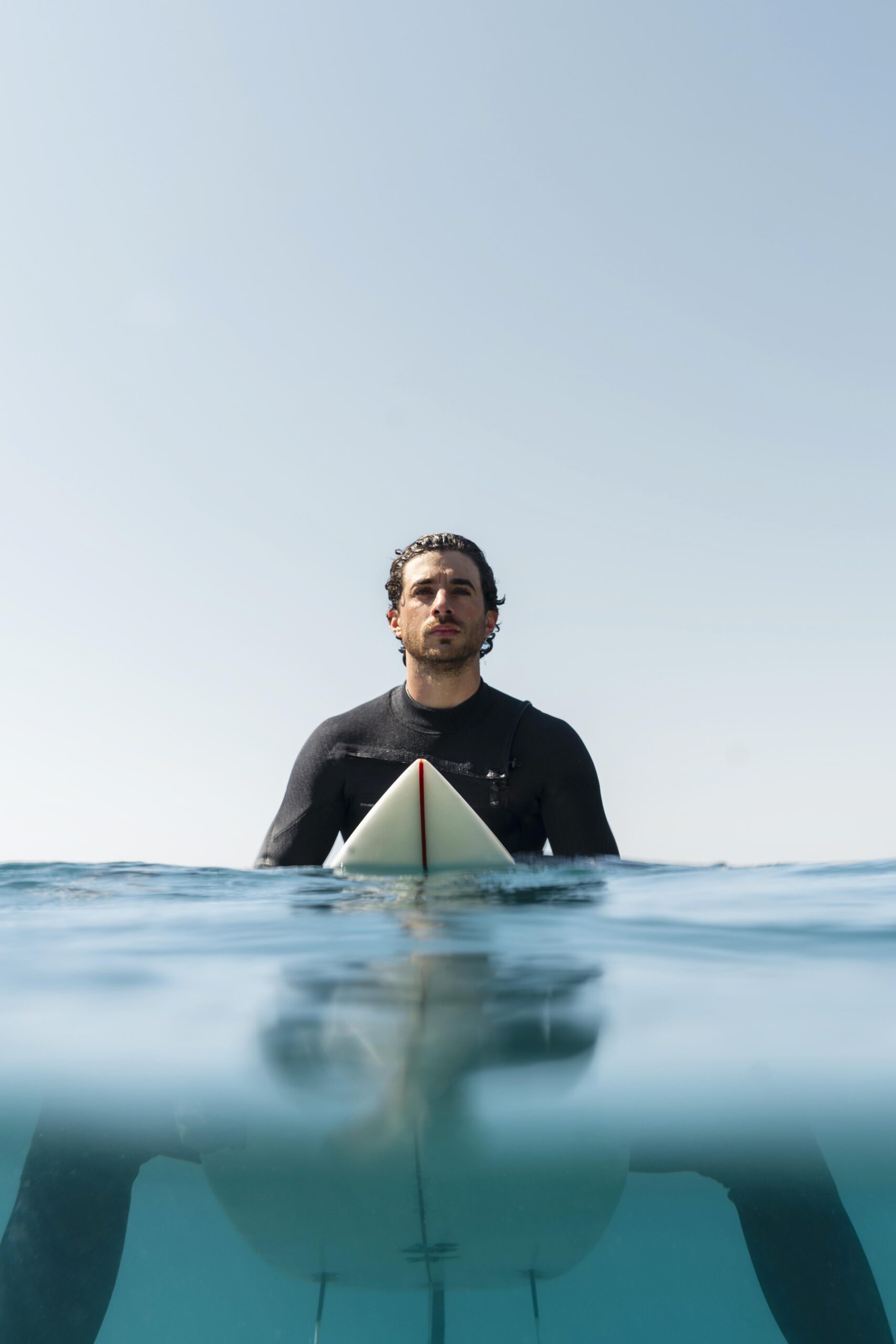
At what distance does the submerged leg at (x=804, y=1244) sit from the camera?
9.50 ft

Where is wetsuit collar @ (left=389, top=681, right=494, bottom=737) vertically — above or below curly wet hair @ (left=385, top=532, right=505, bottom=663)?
below

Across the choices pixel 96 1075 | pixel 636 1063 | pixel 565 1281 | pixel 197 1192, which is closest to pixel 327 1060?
pixel 96 1075

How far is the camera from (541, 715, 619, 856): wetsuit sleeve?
4691 mm

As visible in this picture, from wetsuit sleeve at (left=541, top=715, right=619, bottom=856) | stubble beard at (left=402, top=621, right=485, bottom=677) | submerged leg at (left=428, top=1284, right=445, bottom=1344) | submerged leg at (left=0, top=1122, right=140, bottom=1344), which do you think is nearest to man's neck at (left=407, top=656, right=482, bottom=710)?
stubble beard at (left=402, top=621, right=485, bottom=677)

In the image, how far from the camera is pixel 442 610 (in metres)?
4.93

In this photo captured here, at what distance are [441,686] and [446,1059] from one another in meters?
2.75

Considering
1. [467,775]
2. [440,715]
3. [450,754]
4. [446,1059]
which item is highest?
[440,715]

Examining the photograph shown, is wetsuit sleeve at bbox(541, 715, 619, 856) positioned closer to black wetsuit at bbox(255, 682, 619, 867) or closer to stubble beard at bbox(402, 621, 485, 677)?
black wetsuit at bbox(255, 682, 619, 867)

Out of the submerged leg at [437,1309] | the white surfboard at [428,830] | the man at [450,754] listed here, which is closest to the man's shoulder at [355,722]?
the man at [450,754]

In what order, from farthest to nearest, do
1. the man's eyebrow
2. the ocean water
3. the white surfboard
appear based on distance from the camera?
the man's eyebrow, the white surfboard, the ocean water

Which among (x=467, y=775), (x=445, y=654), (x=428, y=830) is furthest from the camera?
(x=445, y=654)

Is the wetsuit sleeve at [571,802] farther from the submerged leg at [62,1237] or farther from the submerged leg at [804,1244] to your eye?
the submerged leg at [62,1237]

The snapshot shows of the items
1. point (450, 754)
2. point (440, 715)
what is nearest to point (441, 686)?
point (440, 715)

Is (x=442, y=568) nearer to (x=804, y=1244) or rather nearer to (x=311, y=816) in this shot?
(x=311, y=816)
